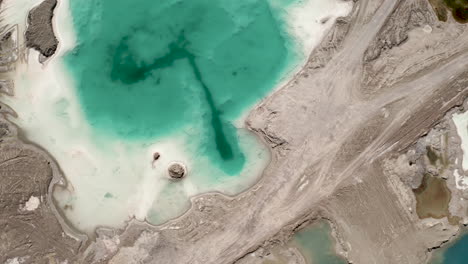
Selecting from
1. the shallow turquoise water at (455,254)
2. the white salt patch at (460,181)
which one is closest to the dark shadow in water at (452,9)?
the white salt patch at (460,181)

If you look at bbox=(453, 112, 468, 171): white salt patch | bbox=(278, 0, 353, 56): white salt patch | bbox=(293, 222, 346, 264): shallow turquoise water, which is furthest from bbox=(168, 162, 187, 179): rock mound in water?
bbox=(453, 112, 468, 171): white salt patch

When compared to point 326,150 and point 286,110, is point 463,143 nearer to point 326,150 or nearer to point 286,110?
point 326,150

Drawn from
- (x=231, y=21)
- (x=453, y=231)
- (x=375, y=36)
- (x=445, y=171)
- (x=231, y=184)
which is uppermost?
(x=231, y=21)

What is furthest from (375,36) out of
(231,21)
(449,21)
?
(231,21)

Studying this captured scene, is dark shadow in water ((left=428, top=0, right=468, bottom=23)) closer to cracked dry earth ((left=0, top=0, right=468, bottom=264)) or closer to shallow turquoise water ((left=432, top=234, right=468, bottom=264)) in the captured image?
cracked dry earth ((left=0, top=0, right=468, bottom=264))

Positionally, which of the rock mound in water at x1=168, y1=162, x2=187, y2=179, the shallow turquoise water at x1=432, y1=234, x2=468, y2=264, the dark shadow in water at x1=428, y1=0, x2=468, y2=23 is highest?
the dark shadow in water at x1=428, y1=0, x2=468, y2=23
